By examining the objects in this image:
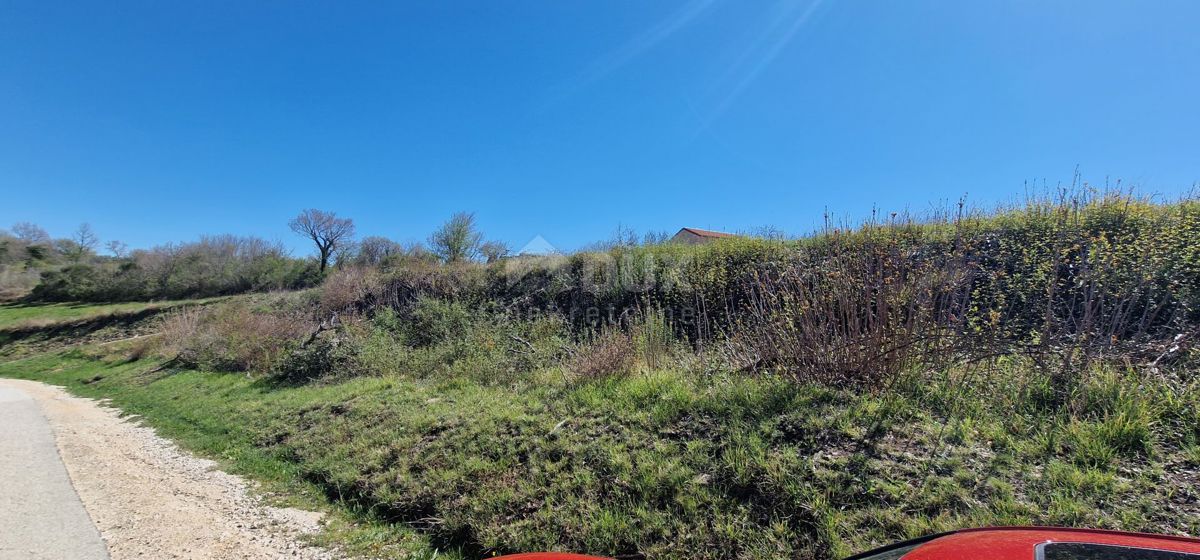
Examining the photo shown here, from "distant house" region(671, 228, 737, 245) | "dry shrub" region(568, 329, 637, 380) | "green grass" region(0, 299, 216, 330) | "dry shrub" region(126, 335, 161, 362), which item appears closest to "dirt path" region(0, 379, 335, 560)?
"dry shrub" region(568, 329, 637, 380)

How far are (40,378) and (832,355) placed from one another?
1118 inches

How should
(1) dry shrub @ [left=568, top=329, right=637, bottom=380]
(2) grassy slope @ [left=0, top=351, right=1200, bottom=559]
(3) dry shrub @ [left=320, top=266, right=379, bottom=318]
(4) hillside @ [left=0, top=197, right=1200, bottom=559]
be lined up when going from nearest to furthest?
(2) grassy slope @ [left=0, top=351, right=1200, bottom=559]
(4) hillside @ [left=0, top=197, right=1200, bottom=559]
(1) dry shrub @ [left=568, top=329, right=637, bottom=380]
(3) dry shrub @ [left=320, top=266, right=379, bottom=318]

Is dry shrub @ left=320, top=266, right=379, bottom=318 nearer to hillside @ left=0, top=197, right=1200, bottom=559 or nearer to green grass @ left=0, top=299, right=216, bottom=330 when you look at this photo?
hillside @ left=0, top=197, right=1200, bottom=559

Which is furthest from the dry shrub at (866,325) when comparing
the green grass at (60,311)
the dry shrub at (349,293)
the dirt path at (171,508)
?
the green grass at (60,311)

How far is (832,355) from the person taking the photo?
14.1 feet

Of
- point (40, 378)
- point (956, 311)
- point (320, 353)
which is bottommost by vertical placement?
point (40, 378)

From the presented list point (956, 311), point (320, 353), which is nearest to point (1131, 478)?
point (956, 311)

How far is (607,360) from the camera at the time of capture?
609 centimetres

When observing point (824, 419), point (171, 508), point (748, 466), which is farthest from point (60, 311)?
point (824, 419)

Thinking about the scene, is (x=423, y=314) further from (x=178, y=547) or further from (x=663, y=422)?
(x=663, y=422)

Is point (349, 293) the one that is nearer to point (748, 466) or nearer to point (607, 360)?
point (607, 360)

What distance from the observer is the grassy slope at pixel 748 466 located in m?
2.55

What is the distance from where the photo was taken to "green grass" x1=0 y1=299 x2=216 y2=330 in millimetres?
28531

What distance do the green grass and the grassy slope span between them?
37.5m
